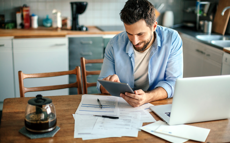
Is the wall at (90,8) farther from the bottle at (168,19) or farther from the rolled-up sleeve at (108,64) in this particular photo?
the rolled-up sleeve at (108,64)

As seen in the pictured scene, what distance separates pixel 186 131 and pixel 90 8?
290 cm

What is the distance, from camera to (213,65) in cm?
286

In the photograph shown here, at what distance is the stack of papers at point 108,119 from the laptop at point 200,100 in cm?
16

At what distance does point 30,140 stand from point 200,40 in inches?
98.7

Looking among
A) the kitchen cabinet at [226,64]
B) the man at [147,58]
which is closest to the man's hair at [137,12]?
the man at [147,58]

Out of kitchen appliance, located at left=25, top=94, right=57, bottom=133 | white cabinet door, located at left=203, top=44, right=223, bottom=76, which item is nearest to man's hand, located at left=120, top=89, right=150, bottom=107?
kitchen appliance, located at left=25, top=94, right=57, bottom=133

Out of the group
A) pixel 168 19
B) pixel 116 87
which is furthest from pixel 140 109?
pixel 168 19

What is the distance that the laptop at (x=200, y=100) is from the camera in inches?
46.2

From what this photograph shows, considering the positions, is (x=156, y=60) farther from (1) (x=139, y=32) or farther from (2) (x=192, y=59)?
(2) (x=192, y=59)

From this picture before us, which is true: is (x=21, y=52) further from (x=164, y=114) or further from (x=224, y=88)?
(x=224, y=88)

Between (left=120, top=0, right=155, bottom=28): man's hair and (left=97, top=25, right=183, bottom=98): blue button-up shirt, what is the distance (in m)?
0.25

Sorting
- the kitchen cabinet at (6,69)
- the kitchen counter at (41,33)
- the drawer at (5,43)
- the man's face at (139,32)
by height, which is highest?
the man's face at (139,32)

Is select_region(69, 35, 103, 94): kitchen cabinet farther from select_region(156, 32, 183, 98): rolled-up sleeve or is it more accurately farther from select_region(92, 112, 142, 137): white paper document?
select_region(92, 112, 142, 137): white paper document

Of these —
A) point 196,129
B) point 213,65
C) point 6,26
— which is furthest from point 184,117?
point 6,26
